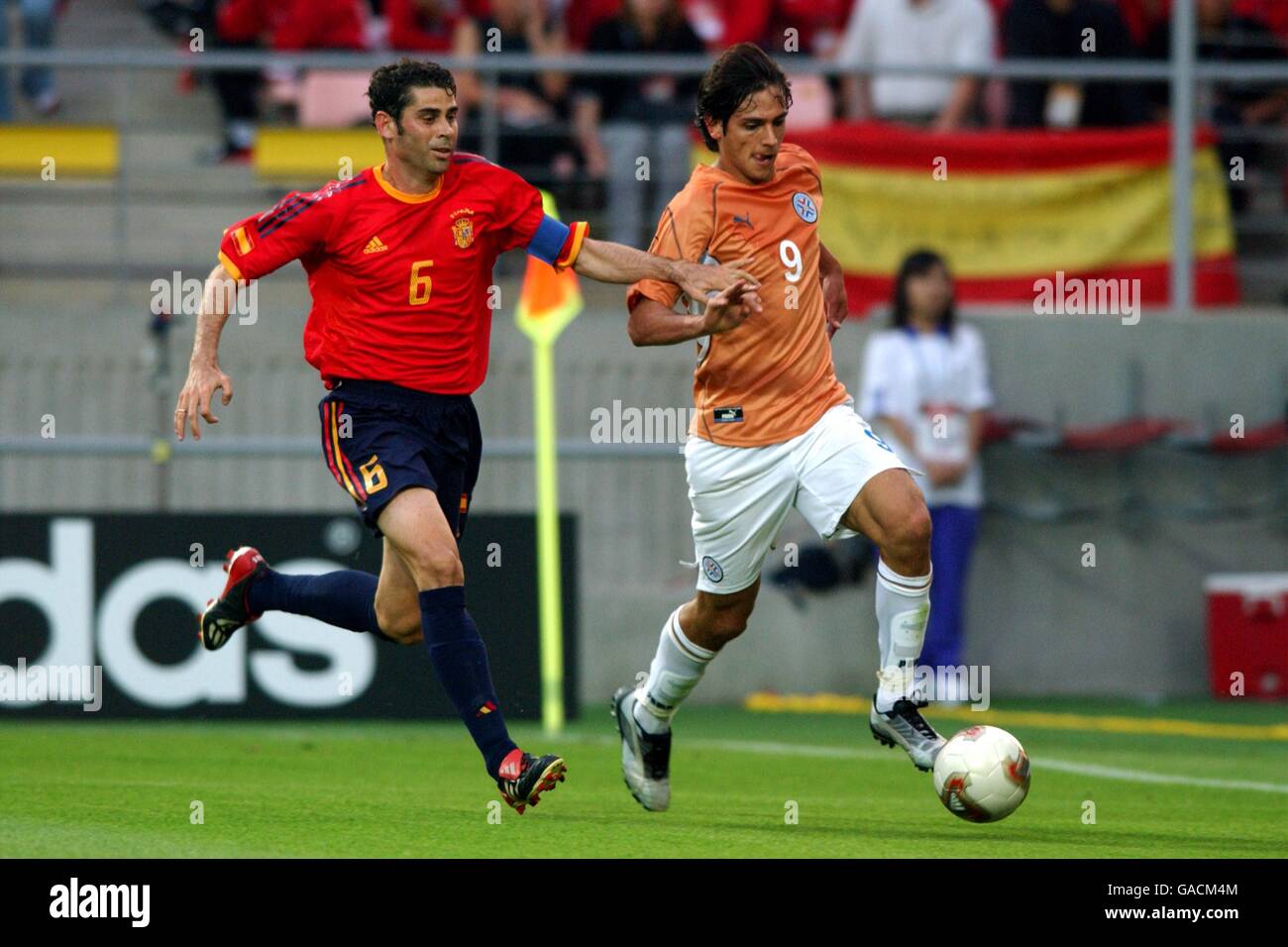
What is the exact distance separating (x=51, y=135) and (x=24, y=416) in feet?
5.85

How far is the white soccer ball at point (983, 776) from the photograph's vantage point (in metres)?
6.67

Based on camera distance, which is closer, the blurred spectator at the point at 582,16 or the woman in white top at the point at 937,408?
the woman in white top at the point at 937,408

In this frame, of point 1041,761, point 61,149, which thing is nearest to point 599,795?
point 1041,761

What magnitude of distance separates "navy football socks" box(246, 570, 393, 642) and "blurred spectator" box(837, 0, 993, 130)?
23.0ft

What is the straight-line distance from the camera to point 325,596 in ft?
26.6

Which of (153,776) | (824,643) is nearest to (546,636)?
(824,643)

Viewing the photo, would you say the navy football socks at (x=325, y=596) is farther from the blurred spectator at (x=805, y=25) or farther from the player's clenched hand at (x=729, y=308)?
the blurred spectator at (x=805, y=25)

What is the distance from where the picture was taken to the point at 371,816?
7.02 meters

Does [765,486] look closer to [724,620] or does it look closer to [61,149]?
[724,620]

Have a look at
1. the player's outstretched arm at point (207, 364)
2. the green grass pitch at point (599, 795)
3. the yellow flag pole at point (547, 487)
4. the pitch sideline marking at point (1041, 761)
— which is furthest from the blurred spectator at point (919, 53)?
the player's outstretched arm at point (207, 364)

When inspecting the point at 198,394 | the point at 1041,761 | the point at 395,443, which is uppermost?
the point at 198,394

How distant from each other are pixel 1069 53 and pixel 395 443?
327 inches

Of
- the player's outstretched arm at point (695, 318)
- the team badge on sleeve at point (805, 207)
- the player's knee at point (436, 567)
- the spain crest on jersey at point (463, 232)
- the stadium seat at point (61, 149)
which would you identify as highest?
the stadium seat at point (61, 149)

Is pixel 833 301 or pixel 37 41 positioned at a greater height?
pixel 37 41
